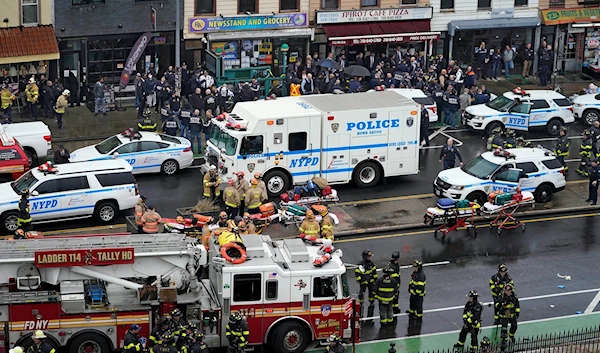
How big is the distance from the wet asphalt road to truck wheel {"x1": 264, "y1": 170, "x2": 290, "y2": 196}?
4.02 meters

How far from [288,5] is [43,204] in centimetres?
1809

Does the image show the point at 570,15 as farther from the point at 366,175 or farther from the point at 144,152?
the point at 144,152

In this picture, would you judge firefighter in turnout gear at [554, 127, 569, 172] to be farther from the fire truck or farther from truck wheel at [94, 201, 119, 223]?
the fire truck

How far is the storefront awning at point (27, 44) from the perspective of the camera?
1711 inches

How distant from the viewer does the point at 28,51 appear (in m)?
43.8

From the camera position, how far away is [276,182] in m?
36.4

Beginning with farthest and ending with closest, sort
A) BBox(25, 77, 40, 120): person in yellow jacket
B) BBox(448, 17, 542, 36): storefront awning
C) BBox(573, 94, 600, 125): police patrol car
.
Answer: BBox(448, 17, 542, 36): storefront awning → BBox(573, 94, 600, 125): police patrol car → BBox(25, 77, 40, 120): person in yellow jacket

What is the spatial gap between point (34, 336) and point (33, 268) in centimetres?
205

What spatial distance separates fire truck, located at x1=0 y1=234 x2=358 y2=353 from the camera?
24.3 metres

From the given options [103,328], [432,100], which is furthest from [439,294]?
[432,100]

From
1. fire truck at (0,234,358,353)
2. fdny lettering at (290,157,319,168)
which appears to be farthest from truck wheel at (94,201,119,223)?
fire truck at (0,234,358,353)

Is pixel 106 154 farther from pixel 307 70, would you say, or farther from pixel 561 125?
pixel 561 125

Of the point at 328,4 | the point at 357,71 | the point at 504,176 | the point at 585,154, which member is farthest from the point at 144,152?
the point at 585,154

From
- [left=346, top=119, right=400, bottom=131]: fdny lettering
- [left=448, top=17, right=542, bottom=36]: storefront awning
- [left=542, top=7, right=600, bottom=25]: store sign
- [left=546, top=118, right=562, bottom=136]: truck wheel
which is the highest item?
[left=542, top=7, right=600, bottom=25]: store sign
